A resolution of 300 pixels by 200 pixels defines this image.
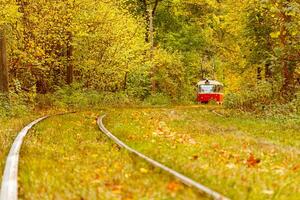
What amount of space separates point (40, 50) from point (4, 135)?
50.4 feet

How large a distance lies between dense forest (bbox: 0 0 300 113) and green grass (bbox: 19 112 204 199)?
29.3 ft

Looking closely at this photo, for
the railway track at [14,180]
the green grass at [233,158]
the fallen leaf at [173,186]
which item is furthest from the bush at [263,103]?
the fallen leaf at [173,186]

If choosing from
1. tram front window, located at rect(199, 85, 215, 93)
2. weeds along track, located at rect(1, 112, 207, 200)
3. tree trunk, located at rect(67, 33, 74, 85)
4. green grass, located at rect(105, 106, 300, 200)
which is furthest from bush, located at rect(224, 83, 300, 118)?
tram front window, located at rect(199, 85, 215, 93)

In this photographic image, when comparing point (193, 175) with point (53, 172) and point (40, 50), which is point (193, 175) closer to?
point (53, 172)

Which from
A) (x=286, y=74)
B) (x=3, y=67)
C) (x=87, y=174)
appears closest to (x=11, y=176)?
(x=87, y=174)

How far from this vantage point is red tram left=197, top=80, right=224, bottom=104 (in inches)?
2180

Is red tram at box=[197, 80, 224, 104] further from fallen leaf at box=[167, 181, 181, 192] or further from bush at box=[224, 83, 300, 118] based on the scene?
fallen leaf at box=[167, 181, 181, 192]

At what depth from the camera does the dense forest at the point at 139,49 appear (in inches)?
1066

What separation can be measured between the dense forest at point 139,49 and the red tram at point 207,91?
1.43m

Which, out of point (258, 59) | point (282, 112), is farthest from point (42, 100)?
point (282, 112)

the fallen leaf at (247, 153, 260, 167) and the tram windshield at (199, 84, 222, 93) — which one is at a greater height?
the fallen leaf at (247, 153, 260, 167)

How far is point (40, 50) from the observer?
2970cm

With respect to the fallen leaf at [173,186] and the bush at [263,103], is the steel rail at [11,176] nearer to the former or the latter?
the fallen leaf at [173,186]

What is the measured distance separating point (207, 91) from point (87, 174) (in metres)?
47.2
